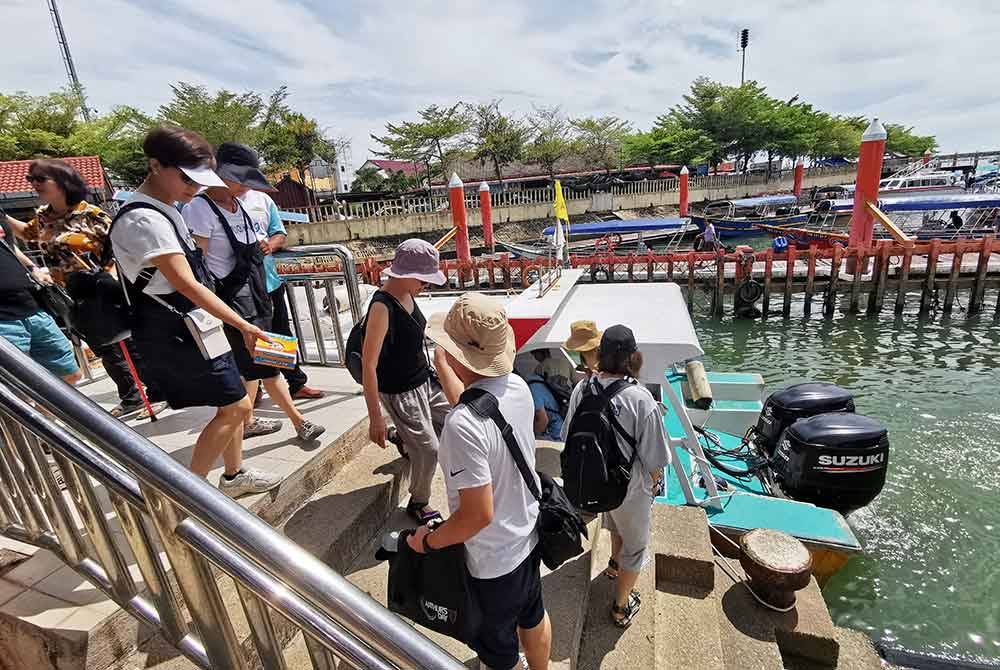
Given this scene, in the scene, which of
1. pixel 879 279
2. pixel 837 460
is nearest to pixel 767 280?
pixel 879 279

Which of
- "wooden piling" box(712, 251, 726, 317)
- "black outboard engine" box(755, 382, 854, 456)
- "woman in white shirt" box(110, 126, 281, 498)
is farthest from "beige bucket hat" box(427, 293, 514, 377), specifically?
"wooden piling" box(712, 251, 726, 317)

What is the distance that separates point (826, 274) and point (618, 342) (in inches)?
610

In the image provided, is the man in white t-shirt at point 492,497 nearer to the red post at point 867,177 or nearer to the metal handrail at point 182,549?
the metal handrail at point 182,549

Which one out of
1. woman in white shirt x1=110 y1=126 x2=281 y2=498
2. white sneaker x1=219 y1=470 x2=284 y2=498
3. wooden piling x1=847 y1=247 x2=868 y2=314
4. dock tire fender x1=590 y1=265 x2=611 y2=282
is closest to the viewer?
woman in white shirt x1=110 y1=126 x2=281 y2=498

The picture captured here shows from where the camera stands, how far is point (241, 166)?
9.83ft

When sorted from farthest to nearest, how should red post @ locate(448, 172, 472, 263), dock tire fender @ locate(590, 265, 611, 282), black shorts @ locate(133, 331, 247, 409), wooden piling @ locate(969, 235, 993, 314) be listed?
red post @ locate(448, 172, 472, 263) → dock tire fender @ locate(590, 265, 611, 282) → wooden piling @ locate(969, 235, 993, 314) → black shorts @ locate(133, 331, 247, 409)

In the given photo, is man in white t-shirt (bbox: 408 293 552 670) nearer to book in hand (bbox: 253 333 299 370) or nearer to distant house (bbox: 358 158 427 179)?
book in hand (bbox: 253 333 299 370)

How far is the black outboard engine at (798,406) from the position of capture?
5051 millimetres

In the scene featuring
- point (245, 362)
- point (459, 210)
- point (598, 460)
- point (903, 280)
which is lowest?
point (903, 280)

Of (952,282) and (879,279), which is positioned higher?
(879,279)

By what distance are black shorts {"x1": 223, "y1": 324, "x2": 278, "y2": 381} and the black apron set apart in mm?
194

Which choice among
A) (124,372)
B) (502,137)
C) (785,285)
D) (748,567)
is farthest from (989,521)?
(502,137)

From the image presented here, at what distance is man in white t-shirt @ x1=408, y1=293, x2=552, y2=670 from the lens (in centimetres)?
149

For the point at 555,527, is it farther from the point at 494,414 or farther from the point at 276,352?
the point at 276,352
